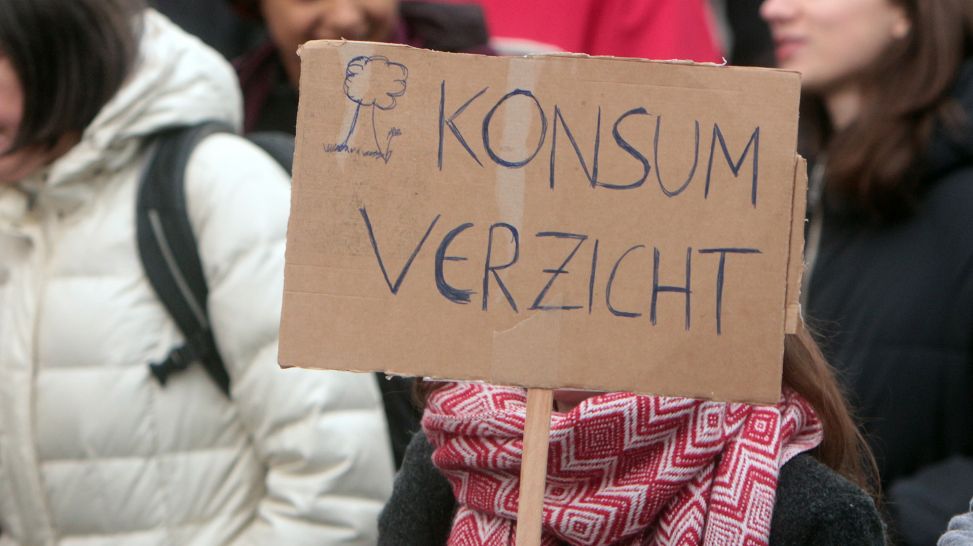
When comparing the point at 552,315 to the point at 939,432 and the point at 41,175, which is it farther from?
the point at 939,432

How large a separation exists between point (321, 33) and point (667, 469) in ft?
5.59

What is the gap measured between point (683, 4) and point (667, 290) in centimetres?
228

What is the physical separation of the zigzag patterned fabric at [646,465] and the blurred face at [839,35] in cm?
128

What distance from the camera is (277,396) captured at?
206 centimetres

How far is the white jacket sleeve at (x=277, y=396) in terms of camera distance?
2.06 meters

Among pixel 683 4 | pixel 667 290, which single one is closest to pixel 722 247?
pixel 667 290

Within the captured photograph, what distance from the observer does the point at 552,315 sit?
1419 millimetres

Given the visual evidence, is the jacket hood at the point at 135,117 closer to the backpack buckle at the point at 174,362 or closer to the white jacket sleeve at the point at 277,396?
the white jacket sleeve at the point at 277,396

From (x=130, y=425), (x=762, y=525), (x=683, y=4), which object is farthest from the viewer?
(x=683, y=4)

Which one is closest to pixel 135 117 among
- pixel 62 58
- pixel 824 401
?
pixel 62 58

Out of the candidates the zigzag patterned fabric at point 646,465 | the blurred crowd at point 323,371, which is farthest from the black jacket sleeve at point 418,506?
the zigzag patterned fabric at point 646,465

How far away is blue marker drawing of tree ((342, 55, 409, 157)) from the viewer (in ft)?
4.67

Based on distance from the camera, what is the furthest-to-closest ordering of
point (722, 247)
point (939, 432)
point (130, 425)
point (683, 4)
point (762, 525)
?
point (683, 4), point (939, 432), point (130, 425), point (762, 525), point (722, 247)

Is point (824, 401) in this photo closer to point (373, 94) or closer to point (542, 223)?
point (542, 223)
